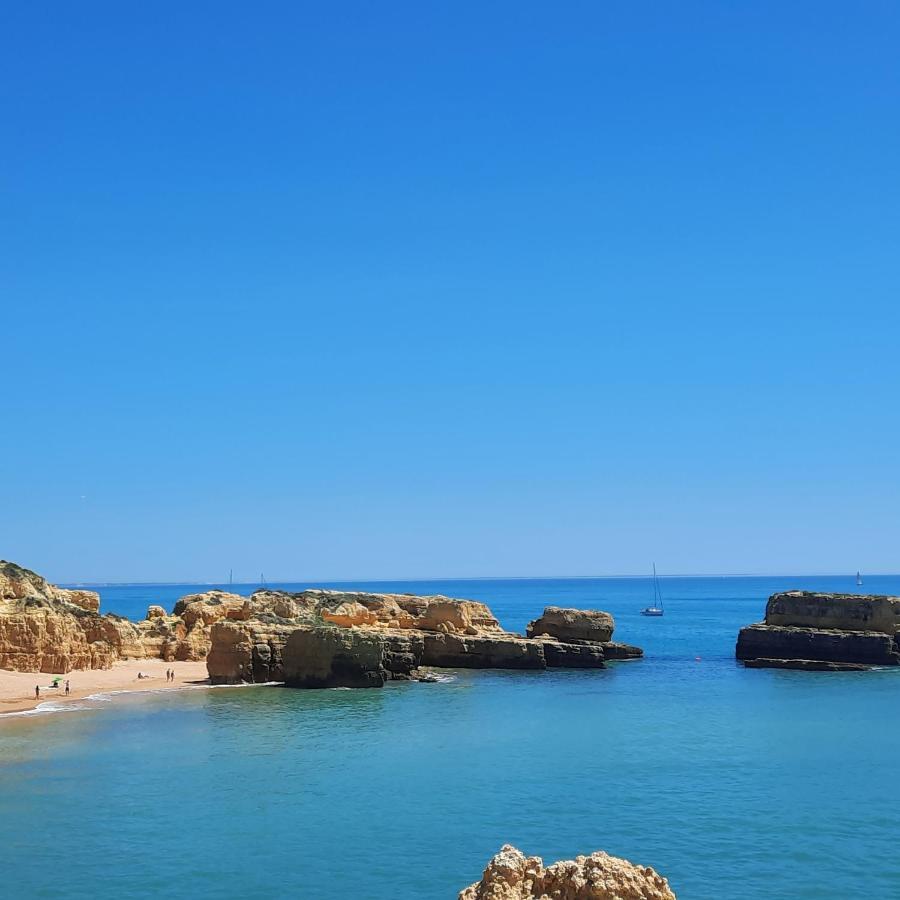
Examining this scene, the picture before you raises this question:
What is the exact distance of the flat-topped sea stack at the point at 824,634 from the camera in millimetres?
70938

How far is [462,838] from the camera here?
82.9ft

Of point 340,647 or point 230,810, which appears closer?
point 230,810

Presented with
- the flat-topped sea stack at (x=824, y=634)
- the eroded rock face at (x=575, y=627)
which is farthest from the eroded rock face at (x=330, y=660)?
the flat-topped sea stack at (x=824, y=634)

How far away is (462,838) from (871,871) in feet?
31.5

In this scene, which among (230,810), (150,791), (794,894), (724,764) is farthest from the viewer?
(724,764)

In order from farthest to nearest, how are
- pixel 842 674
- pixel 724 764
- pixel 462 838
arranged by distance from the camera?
pixel 842 674 → pixel 724 764 → pixel 462 838

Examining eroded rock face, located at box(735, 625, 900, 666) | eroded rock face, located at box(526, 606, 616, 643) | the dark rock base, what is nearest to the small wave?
eroded rock face, located at box(526, 606, 616, 643)

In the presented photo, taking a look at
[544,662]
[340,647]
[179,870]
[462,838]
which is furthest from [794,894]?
[544,662]

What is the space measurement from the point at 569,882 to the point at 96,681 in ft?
163

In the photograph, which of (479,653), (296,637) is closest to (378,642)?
(296,637)

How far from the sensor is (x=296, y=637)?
182 feet

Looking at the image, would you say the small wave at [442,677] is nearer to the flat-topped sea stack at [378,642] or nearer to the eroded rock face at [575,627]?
the flat-topped sea stack at [378,642]

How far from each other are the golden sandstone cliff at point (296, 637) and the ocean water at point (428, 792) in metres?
2.61

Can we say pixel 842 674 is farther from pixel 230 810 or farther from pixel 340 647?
pixel 230 810
